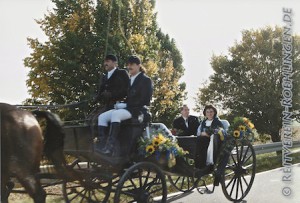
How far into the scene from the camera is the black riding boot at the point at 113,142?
561 cm

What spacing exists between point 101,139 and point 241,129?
3184 mm

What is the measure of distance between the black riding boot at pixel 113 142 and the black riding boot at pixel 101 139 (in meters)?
0.09

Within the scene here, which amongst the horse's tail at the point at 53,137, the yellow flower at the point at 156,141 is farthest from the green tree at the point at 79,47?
the horse's tail at the point at 53,137

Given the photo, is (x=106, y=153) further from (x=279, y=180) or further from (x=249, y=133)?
(x=279, y=180)

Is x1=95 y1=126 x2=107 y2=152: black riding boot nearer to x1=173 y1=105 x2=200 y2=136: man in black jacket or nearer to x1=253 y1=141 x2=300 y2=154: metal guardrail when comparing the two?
x1=173 y1=105 x2=200 y2=136: man in black jacket

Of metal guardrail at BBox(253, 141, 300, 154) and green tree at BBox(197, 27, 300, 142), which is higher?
green tree at BBox(197, 27, 300, 142)

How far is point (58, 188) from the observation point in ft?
28.7

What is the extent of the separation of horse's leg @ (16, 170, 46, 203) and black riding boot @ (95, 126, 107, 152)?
111 centimetres

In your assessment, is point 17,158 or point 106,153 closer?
point 17,158

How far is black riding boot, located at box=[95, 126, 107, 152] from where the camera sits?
5634 mm

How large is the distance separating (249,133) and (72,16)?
1277 cm

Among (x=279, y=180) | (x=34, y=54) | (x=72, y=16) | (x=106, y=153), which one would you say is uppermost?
(x=72, y=16)

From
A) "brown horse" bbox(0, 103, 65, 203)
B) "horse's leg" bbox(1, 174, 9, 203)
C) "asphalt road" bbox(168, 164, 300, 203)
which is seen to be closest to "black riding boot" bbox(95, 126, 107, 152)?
"brown horse" bbox(0, 103, 65, 203)

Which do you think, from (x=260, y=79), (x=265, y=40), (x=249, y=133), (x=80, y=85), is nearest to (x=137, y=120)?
(x=249, y=133)
